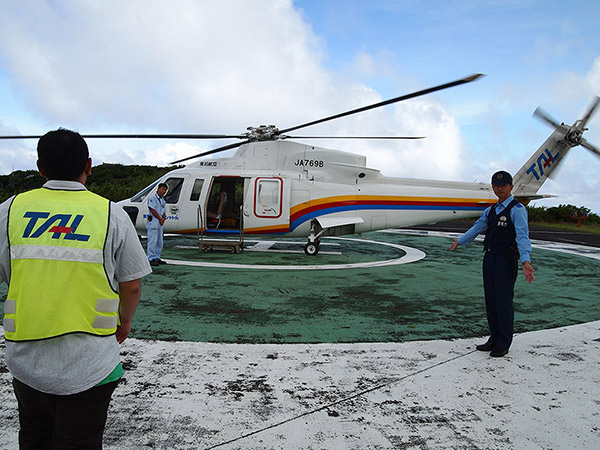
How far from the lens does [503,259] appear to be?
12.5 ft

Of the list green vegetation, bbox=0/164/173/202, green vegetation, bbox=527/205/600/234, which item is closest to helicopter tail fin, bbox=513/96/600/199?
green vegetation, bbox=527/205/600/234

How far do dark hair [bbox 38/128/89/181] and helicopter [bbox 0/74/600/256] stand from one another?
7808 mm

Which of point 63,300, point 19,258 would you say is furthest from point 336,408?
point 19,258

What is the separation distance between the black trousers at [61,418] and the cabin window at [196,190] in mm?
8179

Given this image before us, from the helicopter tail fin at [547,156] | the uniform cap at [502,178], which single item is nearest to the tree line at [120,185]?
the uniform cap at [502,178]

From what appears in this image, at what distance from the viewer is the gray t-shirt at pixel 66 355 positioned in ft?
5.01

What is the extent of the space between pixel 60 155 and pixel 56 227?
0.32 m

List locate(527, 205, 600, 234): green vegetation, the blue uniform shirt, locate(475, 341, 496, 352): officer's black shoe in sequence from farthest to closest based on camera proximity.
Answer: locate(527, 205, 600, 234): green vegetation, locate(475, 341, 496, 352): officer's black shoe, the blue uniform shirt

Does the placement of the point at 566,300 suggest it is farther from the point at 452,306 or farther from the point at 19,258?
the point at 19,258

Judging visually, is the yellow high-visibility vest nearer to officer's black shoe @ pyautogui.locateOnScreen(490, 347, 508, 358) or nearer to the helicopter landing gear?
officer's black shoe @ pyautogui.locateOnScreen(490, 347, 508, 358)

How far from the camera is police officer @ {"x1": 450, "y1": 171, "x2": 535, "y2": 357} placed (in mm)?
3695

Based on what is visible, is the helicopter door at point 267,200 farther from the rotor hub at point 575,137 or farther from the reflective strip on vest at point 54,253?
the reflective strip on vest at point 54,253

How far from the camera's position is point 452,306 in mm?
5324

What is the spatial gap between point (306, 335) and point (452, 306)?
232 cm
